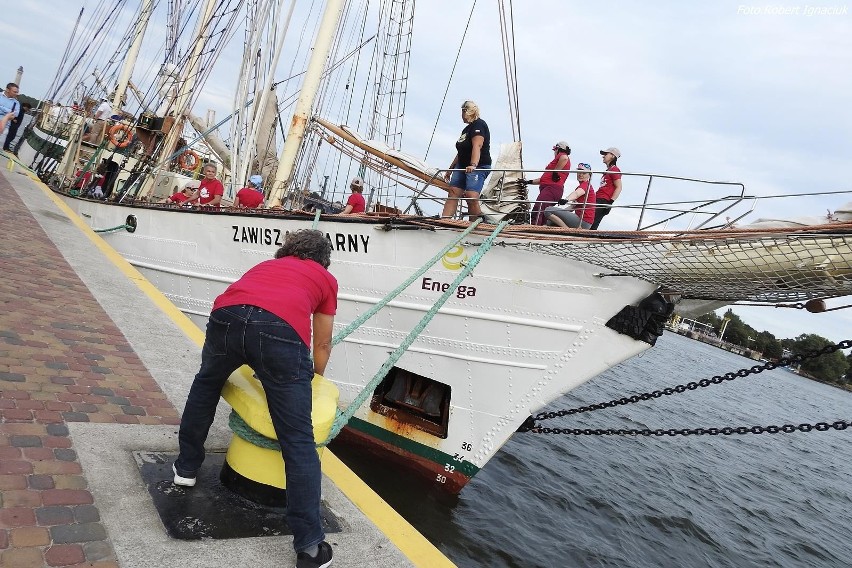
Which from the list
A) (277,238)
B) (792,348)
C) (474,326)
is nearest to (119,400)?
(474,326)

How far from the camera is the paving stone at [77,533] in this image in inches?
89.5

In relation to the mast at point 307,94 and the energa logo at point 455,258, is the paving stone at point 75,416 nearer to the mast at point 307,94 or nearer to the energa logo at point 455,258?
the energa logo at point 455,258

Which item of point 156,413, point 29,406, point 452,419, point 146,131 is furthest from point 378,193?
point 146,131

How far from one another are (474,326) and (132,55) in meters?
18.0

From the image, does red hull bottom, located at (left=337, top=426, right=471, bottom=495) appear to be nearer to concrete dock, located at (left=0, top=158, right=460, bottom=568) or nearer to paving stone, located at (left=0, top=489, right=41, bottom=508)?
concrete dock, located at (left=0, top=158, right=460, bottom=568)

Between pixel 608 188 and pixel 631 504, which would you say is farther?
pixel 631 504

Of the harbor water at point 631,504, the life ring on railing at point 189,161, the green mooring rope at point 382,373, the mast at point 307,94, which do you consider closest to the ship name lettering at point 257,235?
the mast at point 307,94

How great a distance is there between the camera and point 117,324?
5.01m

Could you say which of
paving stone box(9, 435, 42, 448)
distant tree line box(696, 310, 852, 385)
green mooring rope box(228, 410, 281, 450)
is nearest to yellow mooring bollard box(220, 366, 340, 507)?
green mooring rope box(228, 410, 281, 450)

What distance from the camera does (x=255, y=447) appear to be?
9.43ft

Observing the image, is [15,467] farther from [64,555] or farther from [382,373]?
[382,373]

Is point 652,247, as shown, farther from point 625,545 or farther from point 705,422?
point 705,422

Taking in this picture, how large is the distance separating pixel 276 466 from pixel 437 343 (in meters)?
3.40

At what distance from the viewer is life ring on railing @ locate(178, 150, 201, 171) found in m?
15.9
